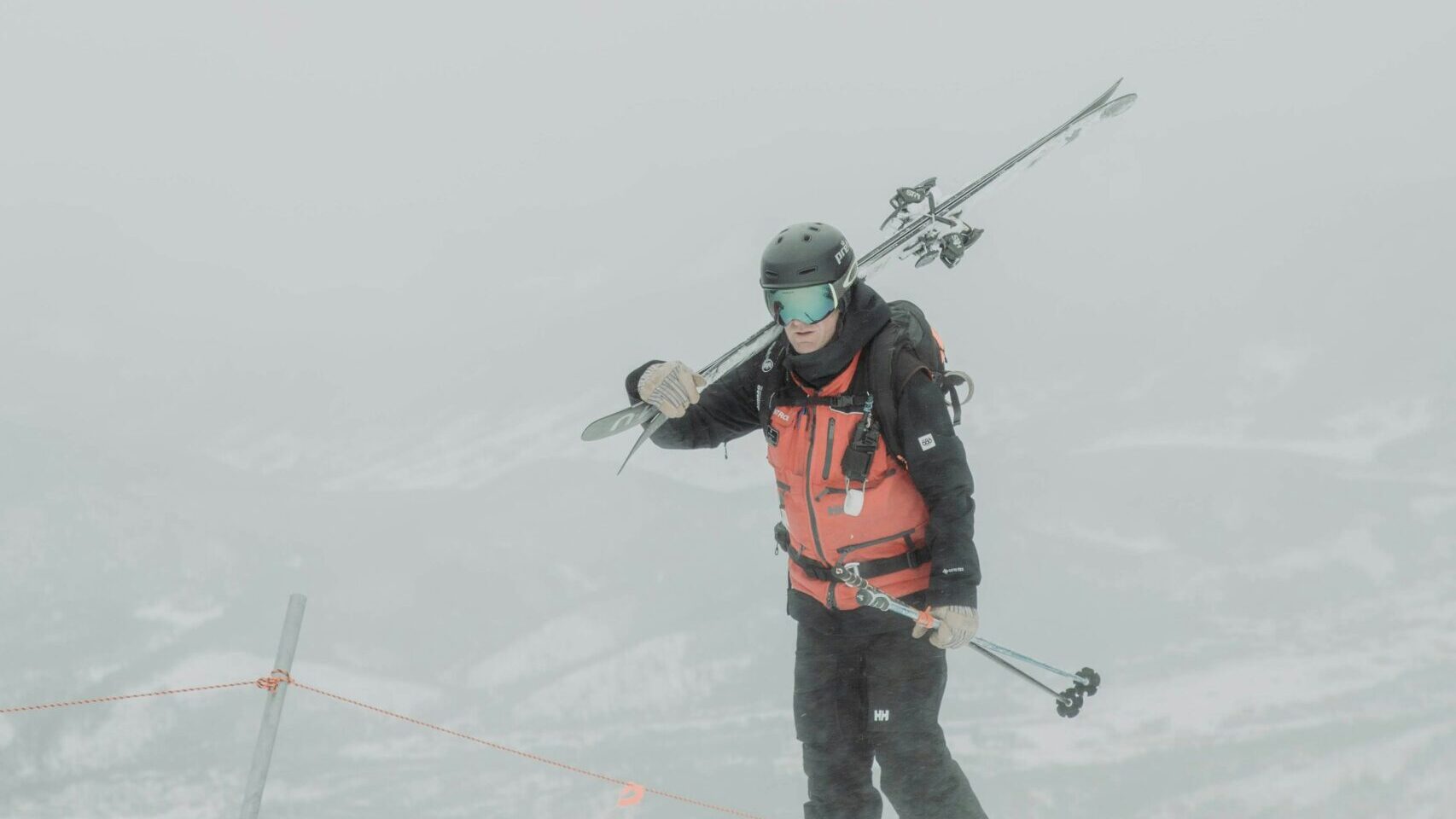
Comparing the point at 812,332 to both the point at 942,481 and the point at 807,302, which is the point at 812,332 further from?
the point at 942,481

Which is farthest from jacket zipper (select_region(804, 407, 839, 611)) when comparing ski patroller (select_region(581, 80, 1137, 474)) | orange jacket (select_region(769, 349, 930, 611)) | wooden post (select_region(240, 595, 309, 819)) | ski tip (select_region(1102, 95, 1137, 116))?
ski tip (select_region(1102, 95, 1137, 116))

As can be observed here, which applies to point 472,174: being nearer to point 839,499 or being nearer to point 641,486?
point 641,486

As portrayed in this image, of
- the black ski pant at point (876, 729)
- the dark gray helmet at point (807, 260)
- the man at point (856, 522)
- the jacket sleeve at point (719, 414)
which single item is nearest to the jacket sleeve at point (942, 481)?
the man at point (856, 522)

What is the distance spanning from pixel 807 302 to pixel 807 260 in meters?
0.12

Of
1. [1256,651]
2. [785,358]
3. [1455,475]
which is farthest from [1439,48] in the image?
[785,358]

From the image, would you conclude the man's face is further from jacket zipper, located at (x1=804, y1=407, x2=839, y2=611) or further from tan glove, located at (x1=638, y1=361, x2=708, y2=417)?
tan glove, located at (x1=638, y1=361, x2=708, y2=417)

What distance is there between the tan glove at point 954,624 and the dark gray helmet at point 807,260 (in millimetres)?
934

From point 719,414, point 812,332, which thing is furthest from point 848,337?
point 719,414

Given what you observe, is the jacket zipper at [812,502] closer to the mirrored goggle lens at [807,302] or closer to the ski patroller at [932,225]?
the mirrored goggle lens at [807,302]

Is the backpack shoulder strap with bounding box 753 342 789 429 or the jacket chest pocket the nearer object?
the jacket chest pocket

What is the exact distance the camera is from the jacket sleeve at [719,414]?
3.66 m

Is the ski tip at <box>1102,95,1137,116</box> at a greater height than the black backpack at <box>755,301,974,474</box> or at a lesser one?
greater

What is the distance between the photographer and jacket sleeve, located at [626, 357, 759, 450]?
3.66 meters

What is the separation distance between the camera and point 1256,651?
844 centimetres
